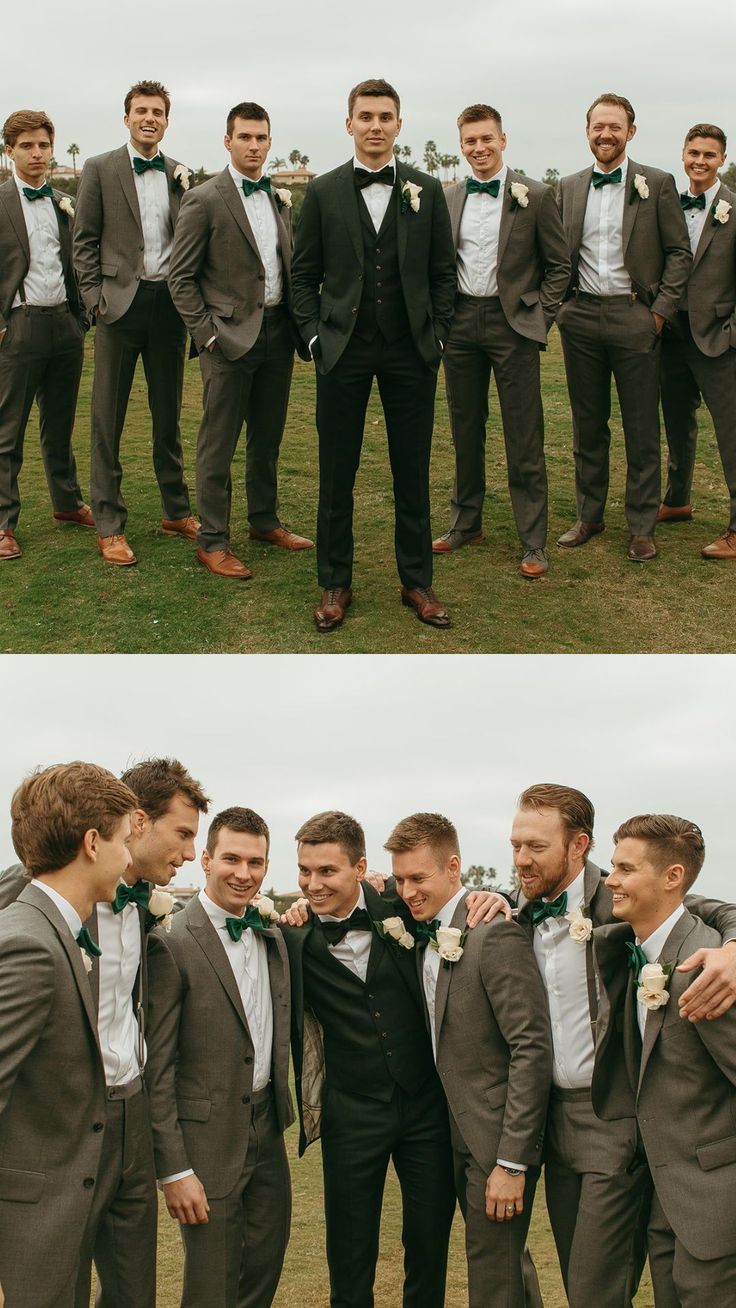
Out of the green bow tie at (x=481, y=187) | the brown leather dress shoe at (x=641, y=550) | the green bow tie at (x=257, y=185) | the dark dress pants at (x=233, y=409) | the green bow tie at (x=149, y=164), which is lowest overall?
the brown leather dress shoe at (x=641, y=550)

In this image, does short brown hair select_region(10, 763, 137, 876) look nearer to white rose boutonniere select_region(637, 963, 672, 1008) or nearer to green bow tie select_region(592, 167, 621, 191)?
white rose boutonniere select_region(637, 963, 672, 1008)

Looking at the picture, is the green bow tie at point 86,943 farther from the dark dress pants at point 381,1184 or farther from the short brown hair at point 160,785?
the dark dress pants at point 381,1184

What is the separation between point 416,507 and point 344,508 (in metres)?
0.38

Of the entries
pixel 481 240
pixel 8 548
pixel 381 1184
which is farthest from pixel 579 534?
pixel 381 1184

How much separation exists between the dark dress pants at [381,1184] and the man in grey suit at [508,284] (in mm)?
3965

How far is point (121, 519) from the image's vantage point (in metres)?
8.09

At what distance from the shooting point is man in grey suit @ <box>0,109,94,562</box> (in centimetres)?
777

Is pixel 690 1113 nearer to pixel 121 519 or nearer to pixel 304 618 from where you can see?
pixel 304 618

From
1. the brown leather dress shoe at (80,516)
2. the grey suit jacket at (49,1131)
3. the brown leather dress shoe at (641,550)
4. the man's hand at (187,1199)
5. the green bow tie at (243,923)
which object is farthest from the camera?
the brown leather dress shoe at (80,516)

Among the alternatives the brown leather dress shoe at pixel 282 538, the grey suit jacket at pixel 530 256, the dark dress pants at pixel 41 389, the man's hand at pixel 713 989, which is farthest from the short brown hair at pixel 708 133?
the man's hand at pixel 713 989

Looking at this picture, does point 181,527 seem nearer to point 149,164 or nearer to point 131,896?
point 149,164

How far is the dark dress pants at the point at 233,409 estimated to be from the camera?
7590 millimetres

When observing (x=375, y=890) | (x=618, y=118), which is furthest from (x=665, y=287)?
(x=375, y=890)

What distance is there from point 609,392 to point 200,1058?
5232 millimetres
